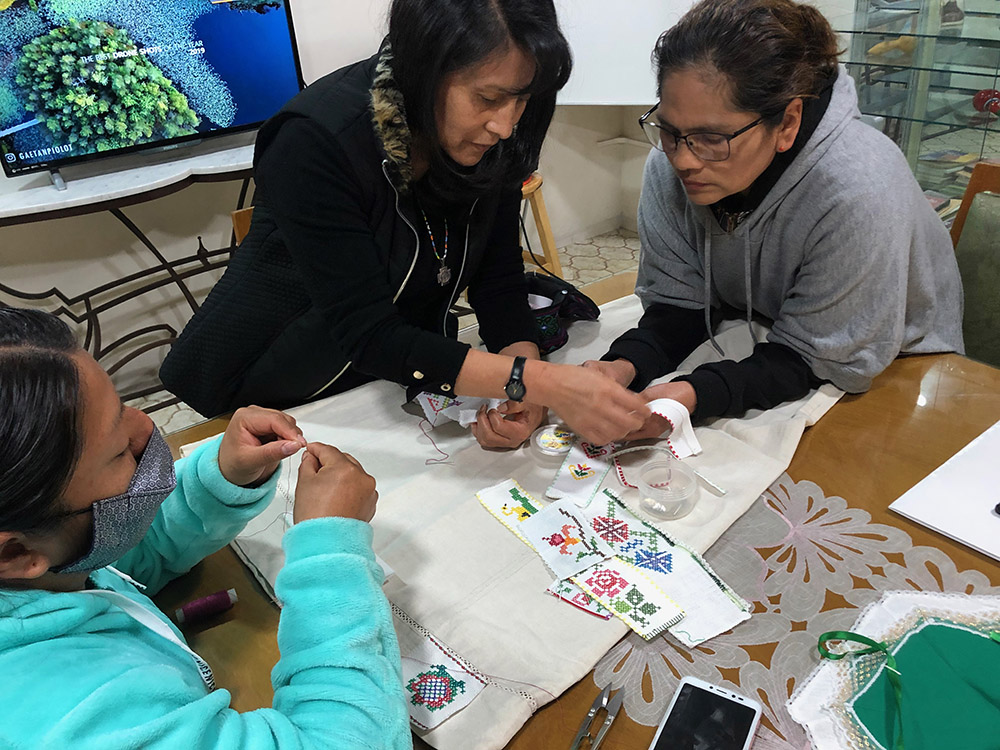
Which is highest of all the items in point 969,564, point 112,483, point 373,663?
point 112,483

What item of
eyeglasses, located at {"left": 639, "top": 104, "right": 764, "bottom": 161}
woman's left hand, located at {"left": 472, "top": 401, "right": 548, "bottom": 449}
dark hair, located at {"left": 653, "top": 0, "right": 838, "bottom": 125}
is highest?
dark hair, located at {"left": 653, "top": 0, "right": 838, "bottom": 125}

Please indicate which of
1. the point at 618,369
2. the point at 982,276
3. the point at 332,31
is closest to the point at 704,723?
the point at 618,369

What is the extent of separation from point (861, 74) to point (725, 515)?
2.00 m

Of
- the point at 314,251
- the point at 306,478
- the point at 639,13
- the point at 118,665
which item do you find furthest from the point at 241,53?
the point at 118,665

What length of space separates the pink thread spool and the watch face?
0.49 meters

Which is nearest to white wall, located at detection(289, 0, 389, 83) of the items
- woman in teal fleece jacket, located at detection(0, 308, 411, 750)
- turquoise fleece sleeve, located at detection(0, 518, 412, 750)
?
woman in teal fleece jacket, located at detection(0, 308, 411, 750)

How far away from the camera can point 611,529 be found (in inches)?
38.8

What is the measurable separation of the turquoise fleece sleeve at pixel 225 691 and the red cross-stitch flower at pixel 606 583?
0.90 ft

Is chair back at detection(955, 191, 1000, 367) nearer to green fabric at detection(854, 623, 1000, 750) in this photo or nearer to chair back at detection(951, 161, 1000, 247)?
chair back at detection(951, 161, 1000, 247)

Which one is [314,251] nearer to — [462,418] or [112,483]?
[462,418]

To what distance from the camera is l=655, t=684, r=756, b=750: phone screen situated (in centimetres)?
70

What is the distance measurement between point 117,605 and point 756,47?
3.65 feet

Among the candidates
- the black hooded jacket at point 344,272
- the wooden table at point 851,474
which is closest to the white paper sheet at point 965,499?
the wooden table at point 851,474

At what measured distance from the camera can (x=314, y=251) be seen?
1.16 meters
